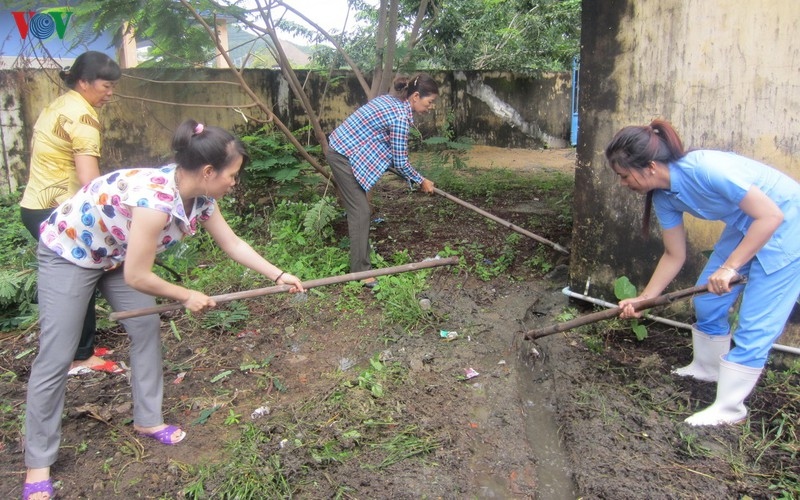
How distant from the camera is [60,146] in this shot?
136 inches

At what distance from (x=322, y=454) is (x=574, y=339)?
6.58 feet

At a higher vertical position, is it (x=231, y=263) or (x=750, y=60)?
(x=750, y=60)

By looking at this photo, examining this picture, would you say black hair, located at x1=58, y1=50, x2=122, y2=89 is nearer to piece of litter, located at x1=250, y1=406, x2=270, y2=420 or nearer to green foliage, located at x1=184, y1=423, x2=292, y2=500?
piece of litter, located at x1=250, y1=406, x2=270, y2=420

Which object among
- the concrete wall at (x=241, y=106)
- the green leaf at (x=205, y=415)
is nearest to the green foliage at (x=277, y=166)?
the concrete wall at (x=241, y=106)

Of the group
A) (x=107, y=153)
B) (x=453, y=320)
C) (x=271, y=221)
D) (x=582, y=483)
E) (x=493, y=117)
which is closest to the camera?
(x=582, y=483)

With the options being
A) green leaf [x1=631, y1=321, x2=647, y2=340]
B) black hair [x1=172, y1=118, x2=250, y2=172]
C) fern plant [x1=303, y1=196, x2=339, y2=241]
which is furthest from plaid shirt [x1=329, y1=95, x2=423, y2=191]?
black hair [x1=172, y1=118, x2=250, y2=172]

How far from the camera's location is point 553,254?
5531 mm

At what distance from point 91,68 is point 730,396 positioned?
379 cm

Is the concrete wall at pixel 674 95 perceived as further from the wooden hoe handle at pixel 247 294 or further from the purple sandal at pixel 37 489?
the purple sandal at pixel 37 489

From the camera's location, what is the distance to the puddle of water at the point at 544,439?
9.55 feet

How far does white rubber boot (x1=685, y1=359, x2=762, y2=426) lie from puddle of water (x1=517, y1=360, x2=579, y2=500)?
0.69 m

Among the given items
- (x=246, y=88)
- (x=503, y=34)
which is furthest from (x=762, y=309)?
(x=503, y=34)

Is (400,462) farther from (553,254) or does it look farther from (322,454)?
(553,254)

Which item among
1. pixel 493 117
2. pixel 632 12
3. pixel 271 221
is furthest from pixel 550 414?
pixel 493 117
